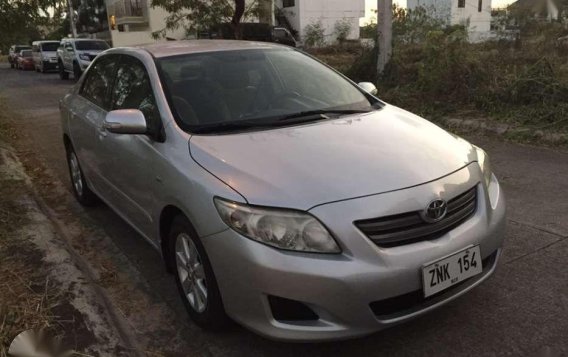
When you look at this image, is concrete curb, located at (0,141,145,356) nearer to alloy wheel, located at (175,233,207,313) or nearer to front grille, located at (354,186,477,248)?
alloy wheel, located at (175,233,207,313)

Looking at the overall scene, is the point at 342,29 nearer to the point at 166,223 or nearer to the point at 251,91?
the point at 251,91

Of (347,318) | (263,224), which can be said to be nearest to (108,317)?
(263,224)

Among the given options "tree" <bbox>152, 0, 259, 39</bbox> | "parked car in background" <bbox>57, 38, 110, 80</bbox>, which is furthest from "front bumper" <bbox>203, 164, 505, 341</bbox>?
"parked car in background" <bbox>57, 38, 110, 80</bbox>

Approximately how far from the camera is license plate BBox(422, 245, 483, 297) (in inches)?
93.1

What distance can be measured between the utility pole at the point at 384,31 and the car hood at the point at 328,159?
6.82 meters

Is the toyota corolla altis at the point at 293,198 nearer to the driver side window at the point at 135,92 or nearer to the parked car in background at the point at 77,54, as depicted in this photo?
the driver side window at the point at 135,92

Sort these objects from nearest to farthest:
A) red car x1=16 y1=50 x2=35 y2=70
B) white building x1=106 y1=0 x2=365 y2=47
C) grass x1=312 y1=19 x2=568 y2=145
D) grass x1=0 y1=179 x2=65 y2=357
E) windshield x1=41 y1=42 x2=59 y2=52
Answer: grass x1=0 y1=179 x2=65 y2=357, grass x1=312 y1=19 x2=568 y2=145, windshield x1=41 y1=42 x2=59 y2=52, white building x1=106 y1=0 x2=365 y2=47, red car x1=16 y1=50 x2=35 y2=70

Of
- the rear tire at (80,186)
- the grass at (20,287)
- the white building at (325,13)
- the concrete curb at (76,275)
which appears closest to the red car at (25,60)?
the white building at (325,13)

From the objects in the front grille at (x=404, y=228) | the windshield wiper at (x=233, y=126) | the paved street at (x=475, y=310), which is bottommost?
the paved street at (x=475, y=310)

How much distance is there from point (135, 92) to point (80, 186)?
1780mm

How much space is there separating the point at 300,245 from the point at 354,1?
107 ft

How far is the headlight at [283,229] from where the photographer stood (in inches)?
90.7

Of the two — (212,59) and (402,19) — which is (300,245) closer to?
(212,59)

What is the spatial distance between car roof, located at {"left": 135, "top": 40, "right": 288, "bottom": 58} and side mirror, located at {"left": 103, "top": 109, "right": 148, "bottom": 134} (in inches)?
27.4
